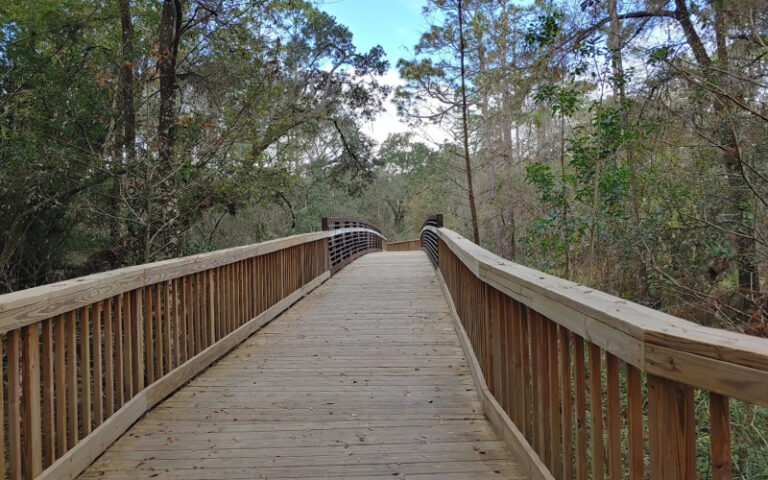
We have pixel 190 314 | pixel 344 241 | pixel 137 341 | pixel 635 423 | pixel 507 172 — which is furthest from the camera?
pixel 507 172

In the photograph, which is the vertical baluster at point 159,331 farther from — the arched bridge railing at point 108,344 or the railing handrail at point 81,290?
the railing handrail at point 81,290

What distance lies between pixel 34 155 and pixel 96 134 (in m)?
1.13

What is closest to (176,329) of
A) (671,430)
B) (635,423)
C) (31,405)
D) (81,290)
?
(81,290)

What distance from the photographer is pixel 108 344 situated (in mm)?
2566

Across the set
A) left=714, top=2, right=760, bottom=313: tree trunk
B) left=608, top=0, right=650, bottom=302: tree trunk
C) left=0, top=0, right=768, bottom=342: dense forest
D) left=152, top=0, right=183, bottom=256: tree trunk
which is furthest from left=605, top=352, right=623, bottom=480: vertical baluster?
left=608, top=0, right=650, bottom=302: tree trunk

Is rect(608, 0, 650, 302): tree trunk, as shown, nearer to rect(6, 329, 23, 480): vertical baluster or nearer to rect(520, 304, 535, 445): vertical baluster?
rect(520, 304, 535, 445): vertical baluster

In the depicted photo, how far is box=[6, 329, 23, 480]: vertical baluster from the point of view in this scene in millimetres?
1872

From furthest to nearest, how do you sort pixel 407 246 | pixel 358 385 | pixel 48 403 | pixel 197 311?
pixel 407 246, pixel 197 311, pixel 358 385, pixel 48 403

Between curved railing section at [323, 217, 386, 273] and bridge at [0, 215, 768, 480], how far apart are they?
4710 millimetres

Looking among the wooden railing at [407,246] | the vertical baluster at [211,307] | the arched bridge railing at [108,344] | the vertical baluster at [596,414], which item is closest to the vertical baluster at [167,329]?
the arched bridge railing at [108,344]

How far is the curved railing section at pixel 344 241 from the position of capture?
958 cm

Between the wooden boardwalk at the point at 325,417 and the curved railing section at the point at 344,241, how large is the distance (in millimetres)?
4625

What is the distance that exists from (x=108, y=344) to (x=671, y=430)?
257cm

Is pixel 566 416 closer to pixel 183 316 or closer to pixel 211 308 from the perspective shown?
pixel 183 316
